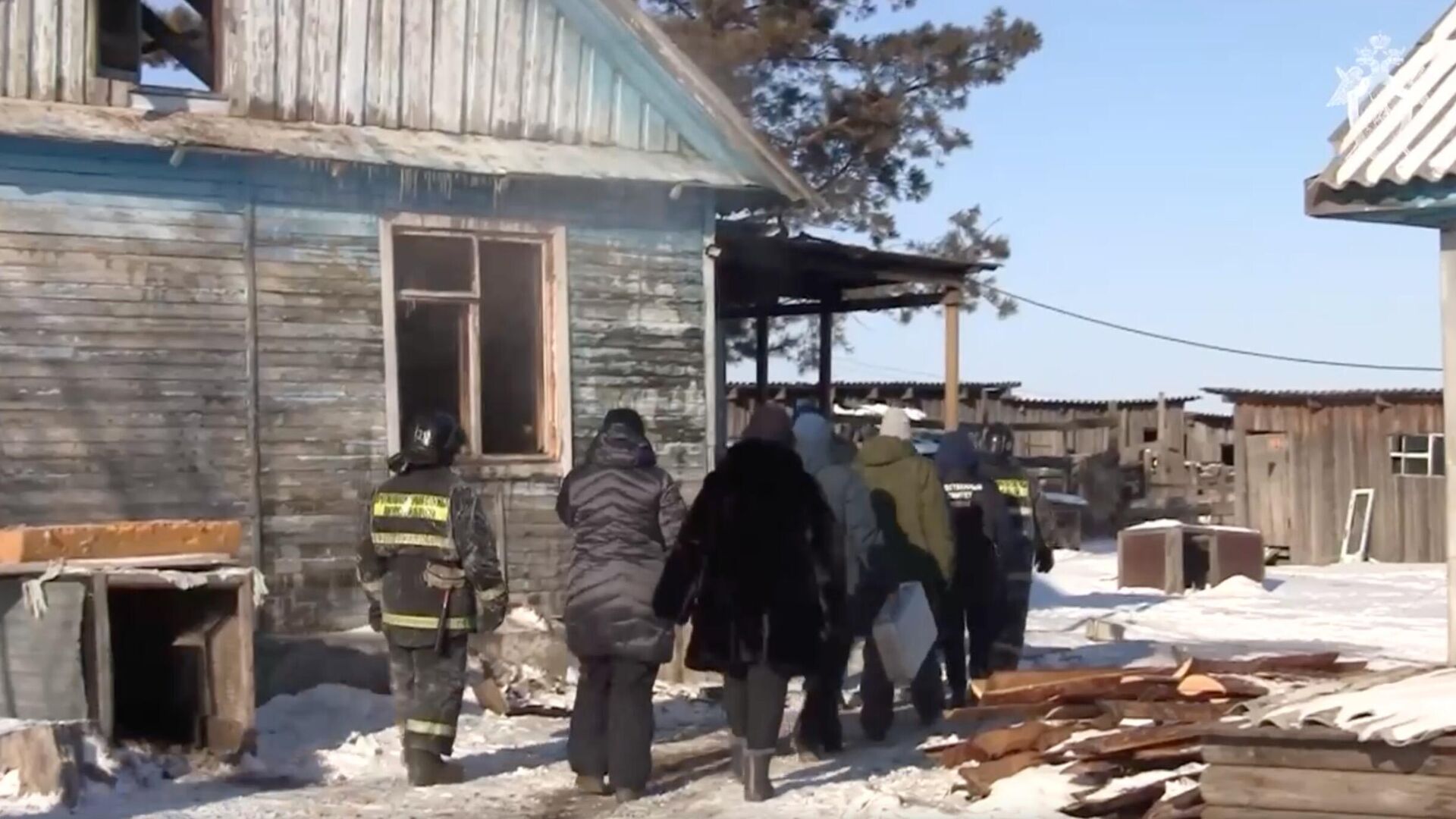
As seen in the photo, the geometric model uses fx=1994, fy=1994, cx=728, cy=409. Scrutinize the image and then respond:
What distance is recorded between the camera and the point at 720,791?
959 centimetres

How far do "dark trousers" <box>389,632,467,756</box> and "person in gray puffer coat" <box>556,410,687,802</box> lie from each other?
0.57 m

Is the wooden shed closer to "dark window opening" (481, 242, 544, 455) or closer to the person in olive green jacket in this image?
"dark window opening" (481, 242, 544, 455)

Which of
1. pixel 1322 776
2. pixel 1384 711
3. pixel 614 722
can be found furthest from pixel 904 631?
pixel 1384 711

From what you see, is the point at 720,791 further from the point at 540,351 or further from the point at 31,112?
the point at 31,112

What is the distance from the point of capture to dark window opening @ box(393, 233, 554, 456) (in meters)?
13.4

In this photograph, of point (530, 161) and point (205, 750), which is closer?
point (205, 750)

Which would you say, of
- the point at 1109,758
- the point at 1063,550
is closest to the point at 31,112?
the point at 1109,758

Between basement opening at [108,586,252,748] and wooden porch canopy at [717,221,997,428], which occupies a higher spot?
wooden porch canopy at [717,221,997,428]

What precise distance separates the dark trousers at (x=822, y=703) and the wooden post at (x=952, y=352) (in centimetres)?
624

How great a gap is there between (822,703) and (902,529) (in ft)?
3.84

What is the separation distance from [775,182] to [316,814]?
6557 mm

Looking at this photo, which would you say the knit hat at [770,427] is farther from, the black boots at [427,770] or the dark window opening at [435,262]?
the dark window opening at [435,262]

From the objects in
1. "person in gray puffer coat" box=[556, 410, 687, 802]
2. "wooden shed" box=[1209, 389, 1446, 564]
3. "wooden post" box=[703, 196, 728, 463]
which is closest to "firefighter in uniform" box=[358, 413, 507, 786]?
"person in gray puffer coat" box=[556, 410, 687, 802]

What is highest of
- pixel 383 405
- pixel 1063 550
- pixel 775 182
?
pixel 775 182
